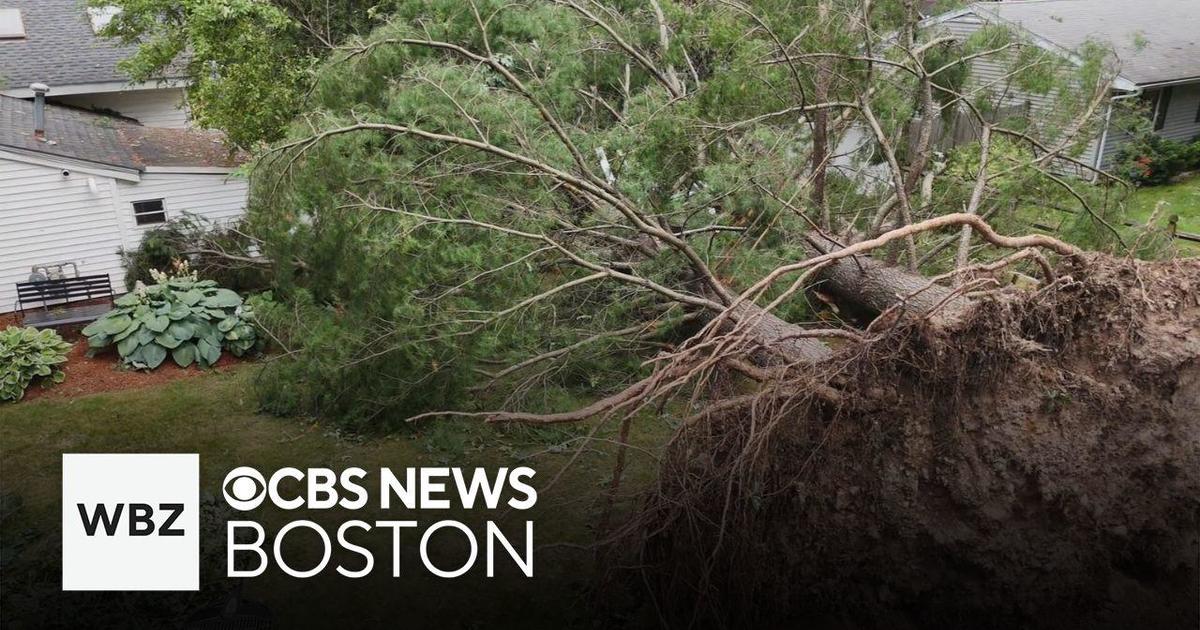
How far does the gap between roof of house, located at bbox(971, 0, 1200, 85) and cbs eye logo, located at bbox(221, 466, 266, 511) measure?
13516mm

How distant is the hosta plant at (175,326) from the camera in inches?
425

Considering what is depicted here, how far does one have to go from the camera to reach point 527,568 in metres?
6.61

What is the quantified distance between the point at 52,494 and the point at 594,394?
5.05 meters

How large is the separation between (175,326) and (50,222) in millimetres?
3188

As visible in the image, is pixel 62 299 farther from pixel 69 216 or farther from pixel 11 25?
pixel 11 25

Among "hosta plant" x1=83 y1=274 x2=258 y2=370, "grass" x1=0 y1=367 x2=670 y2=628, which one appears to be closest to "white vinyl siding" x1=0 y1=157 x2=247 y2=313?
"hosta plant" x1=83 y1=274 x2=258 y2=370

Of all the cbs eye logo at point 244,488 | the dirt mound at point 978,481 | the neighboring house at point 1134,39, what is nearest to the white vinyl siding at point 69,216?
the cbs eye logo at point 244,488

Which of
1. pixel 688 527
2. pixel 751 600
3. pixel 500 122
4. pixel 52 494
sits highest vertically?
pixel 500 122

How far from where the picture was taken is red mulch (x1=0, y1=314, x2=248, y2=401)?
10.2m

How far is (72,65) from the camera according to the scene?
57.2 ft

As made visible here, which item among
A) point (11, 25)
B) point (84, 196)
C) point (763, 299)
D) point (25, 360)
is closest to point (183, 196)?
point (84, 196)

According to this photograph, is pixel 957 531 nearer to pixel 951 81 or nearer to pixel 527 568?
pixel 527 568

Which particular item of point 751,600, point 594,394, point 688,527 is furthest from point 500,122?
point 751,600

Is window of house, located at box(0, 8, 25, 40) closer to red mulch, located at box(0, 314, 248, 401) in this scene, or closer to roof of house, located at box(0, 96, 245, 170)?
roof of house, located at box(0, 96, 245, 170)
